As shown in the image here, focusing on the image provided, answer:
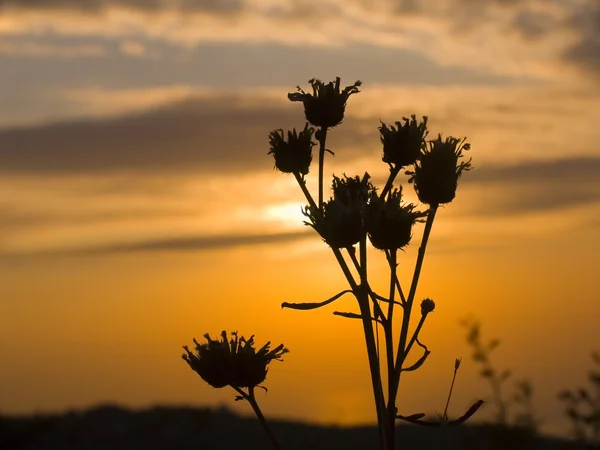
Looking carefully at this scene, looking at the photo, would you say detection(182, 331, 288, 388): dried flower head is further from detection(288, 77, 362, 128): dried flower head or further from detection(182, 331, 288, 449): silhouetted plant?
detection(288, 77, 362, 128): dried flower head

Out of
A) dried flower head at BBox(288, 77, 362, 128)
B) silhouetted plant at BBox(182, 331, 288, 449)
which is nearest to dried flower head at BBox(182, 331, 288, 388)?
silhouetted plant at BBox(182, 331, 288, 449)

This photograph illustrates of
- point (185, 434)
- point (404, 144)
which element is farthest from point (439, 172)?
point (185, 434)

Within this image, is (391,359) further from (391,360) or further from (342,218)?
(342,218)

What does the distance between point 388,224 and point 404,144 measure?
21.4 inches

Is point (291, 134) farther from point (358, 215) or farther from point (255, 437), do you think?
point (255, 437)

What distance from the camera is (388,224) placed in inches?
213

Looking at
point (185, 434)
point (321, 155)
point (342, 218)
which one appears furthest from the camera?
point (185, 434)

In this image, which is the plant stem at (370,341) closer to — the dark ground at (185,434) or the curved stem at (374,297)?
the curved stem at (374,297)

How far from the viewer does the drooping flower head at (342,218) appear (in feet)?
17.1

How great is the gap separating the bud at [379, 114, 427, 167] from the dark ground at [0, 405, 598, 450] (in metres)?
8.00

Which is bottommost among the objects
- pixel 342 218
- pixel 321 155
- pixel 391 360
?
pixel 391 360

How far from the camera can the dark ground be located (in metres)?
14.1

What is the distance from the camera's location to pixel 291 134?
580 centimetres

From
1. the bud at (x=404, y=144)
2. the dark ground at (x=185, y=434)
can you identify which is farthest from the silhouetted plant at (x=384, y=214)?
the dark ground at (x=185, y=434)
